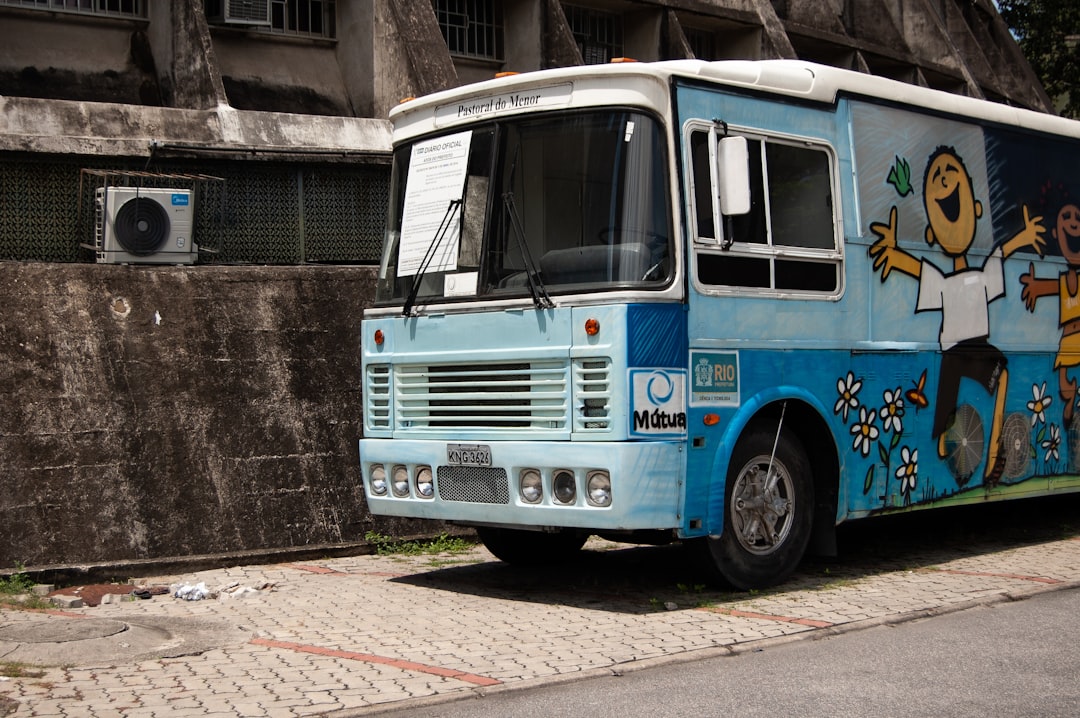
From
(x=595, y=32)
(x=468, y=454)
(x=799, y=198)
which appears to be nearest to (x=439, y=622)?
(x=468, y=454)

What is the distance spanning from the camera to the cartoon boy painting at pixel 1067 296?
36.8 ft

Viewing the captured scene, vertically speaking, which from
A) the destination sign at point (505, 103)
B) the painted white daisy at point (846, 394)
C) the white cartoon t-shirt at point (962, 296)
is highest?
the destination sign at point (505, 103)

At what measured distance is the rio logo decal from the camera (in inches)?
313

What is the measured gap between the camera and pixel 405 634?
24.7ft

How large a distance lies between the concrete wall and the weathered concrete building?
0.05 ft

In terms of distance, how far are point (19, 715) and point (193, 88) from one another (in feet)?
32.9

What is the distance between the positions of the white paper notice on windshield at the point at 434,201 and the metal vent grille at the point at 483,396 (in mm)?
703

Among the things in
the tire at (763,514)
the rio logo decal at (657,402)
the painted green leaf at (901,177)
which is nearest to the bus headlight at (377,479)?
the rio logo decal at (657,402)

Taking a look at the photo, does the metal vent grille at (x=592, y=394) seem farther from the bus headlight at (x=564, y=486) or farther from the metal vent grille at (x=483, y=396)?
the bus headlight at (x=564, y=486)

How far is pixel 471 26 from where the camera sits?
1953 cm

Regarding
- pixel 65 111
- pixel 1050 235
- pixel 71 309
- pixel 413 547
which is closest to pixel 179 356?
pixel 71 309

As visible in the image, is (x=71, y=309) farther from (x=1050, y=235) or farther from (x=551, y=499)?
(x=1050, y=235)

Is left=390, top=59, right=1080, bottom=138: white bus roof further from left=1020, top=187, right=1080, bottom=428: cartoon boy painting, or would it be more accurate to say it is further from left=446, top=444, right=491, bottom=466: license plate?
left=446, top=444, right=491, bottom=466: license plate

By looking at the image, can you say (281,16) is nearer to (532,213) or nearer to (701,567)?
(532,213)
